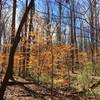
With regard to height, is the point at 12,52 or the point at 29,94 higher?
the point at 12,52

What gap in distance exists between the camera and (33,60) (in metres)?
16.8

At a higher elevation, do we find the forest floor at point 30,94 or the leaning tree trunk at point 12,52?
the leaning tree trunk at point 12,52

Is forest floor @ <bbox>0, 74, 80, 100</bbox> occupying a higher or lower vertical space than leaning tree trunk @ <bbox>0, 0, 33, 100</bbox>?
lower

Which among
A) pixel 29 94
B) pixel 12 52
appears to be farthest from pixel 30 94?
pixel 12 52

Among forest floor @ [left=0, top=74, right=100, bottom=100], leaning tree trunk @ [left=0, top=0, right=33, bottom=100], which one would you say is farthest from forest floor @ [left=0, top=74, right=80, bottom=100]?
leaning tree trunk @ [left=0, top=0, right=33, bottom=100]

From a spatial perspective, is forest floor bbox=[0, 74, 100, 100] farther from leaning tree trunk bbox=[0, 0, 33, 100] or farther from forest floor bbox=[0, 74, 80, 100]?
leaning tree trunk bbox=[0, 0, 33, 100]

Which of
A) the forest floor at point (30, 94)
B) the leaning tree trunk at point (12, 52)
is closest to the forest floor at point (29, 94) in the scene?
the forest floor at point (30, 94)

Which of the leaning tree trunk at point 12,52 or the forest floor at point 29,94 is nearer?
the leaning tree trunk at point 12,52

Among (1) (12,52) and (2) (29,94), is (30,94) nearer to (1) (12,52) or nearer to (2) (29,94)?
(2) (29,94)

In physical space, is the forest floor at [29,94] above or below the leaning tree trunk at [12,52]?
below

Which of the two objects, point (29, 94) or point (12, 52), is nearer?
point (12, 52)

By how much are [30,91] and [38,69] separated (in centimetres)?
437

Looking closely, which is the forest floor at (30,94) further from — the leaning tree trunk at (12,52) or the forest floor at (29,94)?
the leaning tree trunk at (12,52)

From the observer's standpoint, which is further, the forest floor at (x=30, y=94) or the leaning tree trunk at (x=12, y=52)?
the forest floor at (x=30, y=94)
